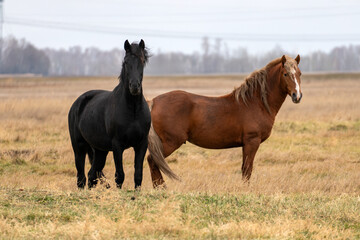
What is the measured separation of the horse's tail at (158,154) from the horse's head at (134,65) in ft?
5.67

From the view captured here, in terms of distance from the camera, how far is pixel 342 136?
49.0 feet

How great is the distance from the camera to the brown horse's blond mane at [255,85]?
8945 millimetres

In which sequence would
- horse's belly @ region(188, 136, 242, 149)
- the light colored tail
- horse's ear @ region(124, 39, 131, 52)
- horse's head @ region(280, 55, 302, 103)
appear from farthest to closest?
horse's belly @ region(188, 136, 242, 149) → horse's head @ region(280, 55, 302, 103) → the light colored tail → horse's ear @ region(124, 39, 131, 52)

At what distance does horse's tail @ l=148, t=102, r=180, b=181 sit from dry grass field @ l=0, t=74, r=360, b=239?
0.26 meters

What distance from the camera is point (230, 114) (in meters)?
A: 8.91

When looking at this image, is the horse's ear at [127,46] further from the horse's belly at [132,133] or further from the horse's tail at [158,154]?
the horse's tail at [158,154]

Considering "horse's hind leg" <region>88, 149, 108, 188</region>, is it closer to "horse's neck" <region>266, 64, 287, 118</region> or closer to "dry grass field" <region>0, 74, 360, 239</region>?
"dry grass field" <region>0, 74, 360, 239</region>

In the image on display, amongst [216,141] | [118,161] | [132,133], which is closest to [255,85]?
[216,141]

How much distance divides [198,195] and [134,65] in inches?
69.9

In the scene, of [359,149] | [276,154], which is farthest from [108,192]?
[359,149]

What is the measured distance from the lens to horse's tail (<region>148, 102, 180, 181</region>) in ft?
27.3

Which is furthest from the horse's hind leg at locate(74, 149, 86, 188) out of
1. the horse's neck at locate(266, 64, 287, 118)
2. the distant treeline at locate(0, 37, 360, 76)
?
the distant treeline at locate(0, 37, 360, 76)

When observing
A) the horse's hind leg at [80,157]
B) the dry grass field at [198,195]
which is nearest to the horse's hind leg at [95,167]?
the horse's hind leg at [80,157]

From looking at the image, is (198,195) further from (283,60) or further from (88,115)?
(283,60)
